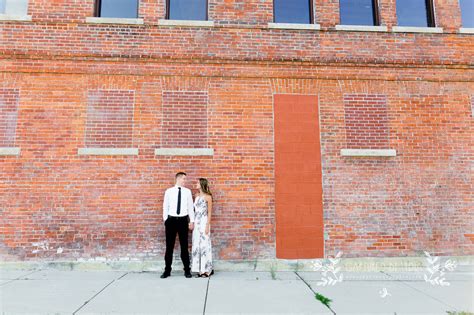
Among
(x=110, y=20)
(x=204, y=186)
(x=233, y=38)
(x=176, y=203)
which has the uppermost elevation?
(x=110, y=20)

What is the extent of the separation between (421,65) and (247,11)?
4338 millimetres

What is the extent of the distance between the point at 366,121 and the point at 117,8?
6517mm

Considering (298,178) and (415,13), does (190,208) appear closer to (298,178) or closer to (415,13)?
(298,178)

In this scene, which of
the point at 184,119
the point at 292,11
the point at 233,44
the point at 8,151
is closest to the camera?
the point at 8,151

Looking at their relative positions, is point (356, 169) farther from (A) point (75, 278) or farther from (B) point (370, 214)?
(A) point (75, 278)

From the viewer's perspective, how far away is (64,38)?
23.7 feet

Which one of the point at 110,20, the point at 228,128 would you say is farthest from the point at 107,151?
the point at 110,20

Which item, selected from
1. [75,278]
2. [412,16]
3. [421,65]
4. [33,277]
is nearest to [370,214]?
[421,65]

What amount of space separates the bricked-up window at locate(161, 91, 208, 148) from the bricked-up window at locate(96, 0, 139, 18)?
2.30 m

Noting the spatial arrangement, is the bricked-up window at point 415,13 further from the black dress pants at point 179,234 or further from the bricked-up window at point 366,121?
the black dress pants at point 179,234

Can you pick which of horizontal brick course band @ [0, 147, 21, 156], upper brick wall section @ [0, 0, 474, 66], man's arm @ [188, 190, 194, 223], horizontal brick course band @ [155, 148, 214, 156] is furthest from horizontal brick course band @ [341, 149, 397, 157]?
horizontal brick course band @ [0, 147, 21, 156]

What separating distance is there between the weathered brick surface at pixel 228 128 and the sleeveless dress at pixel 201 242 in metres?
0.55

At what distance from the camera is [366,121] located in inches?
291

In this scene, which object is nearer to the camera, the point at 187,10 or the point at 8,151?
the point at 8,151
